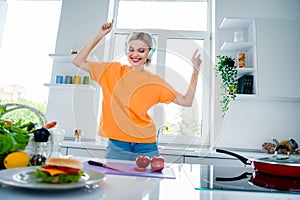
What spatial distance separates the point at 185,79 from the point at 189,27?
180cm

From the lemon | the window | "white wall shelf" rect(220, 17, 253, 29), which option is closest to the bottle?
the lemon

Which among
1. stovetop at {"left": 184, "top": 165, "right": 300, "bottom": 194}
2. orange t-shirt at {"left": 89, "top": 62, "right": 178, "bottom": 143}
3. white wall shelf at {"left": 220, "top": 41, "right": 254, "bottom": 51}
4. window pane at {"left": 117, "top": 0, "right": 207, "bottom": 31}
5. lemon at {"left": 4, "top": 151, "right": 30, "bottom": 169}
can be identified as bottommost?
stovetop at {"left": 184, "top": 165, "right": 300, "bottom": 194}

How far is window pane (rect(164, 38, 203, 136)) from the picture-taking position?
96 centimetres

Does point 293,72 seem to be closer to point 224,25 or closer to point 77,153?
point 224,25

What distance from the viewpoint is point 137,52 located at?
979mm

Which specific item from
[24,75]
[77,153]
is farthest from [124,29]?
[77,153]

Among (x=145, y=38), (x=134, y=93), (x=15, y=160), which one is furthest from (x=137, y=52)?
(x=15, y=160)

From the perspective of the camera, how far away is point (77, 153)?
1923 millimetres

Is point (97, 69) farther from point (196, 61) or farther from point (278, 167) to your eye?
point (278, 167)

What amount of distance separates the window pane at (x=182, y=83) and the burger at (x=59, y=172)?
1.81 ft

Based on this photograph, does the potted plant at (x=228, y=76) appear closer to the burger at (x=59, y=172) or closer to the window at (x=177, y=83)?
the window at (x=177, y=83)

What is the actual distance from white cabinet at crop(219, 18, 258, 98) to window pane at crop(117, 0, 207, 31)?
308 mm

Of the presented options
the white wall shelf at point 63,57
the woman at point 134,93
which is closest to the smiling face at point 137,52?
the woman at point 134,93

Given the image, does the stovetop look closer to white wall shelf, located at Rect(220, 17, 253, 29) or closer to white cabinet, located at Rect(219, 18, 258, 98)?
white cabinet, located at Rect(219, 18, 258, 98)
